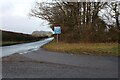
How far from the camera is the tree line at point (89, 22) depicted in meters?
42.2

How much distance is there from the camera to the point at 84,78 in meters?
9.72

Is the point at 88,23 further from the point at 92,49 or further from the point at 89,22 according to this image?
the point at 92,49

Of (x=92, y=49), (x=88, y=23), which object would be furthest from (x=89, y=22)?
(x=92, y=49)

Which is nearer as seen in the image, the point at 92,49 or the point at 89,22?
the point at 92,49

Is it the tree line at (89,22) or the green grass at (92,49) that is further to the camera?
the tree line at (89,22)

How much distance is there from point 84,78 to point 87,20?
112ft

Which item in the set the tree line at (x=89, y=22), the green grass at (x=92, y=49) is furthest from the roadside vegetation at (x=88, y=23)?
the green grass at (x=92, y=49)

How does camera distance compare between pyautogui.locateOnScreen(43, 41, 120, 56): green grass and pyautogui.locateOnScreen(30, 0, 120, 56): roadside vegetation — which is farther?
pyautogui.locateOnScreen(30, 0, 120, 56): roadside vegetation

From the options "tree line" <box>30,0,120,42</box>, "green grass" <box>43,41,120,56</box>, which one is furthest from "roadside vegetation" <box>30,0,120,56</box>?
"green grass" <box>43,41,120,56</box>

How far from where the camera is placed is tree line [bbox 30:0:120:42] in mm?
42156

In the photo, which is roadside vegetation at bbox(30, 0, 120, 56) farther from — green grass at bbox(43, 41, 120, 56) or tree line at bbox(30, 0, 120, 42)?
green grass at bbox(43, 41, 120, 56)

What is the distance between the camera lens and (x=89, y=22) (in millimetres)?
43062

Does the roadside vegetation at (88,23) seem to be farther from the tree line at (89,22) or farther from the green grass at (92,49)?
the green grass at (92,49)

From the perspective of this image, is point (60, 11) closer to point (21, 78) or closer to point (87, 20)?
point (87, 20)
